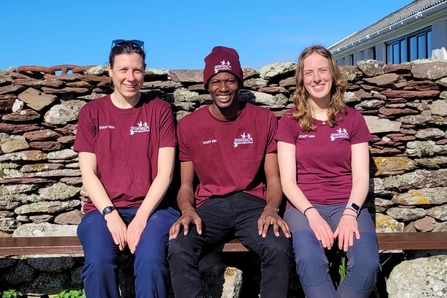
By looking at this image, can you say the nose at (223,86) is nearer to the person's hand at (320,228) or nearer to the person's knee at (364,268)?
the person's hand at (320,228)

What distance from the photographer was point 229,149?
3863 mm

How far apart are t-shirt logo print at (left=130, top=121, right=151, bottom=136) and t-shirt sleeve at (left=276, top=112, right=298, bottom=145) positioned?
3.11 ft

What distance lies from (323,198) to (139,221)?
1.27m

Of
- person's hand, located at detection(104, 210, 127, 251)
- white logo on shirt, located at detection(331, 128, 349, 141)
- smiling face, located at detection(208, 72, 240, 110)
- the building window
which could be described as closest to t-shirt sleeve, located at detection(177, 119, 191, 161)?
smiling face, located at detection(208, 72, 240, 110)

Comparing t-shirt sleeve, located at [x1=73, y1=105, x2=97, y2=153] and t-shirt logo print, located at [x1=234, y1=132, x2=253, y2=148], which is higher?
t-shirt sleeve, located at [x1=73, y1=105, x2=97, y2=153]

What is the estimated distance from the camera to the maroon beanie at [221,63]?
371 cm

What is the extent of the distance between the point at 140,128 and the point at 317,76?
1318 millimetres

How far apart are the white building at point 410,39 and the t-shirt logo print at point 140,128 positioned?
10896 mm

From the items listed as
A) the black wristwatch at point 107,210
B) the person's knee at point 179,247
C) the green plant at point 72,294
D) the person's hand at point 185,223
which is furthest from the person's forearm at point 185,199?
the green plant at point 72,294

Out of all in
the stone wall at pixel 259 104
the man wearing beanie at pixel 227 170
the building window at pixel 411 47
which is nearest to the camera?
the man wearing beanie at pixel 227 170

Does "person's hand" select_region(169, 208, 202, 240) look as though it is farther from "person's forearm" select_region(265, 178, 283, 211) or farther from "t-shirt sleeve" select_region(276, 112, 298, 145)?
"t-shirt sleeve" select_region(276, 112, 298, 145)

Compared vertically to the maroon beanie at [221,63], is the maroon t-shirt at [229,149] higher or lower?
lower

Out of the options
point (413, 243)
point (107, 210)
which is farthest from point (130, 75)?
point (413, 243)

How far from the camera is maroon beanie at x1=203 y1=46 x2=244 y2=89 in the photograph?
3715 millimetres
